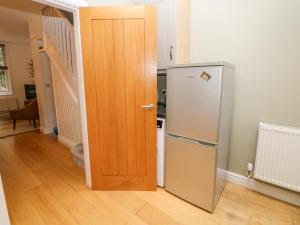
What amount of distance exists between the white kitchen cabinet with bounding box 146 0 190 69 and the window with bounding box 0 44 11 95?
6090mm

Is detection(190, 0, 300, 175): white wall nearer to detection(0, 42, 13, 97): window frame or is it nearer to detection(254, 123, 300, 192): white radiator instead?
detection(254, 123, 300, 192): white radiator

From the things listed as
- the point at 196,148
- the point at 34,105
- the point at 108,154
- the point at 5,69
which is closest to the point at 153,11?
the point at 196,148

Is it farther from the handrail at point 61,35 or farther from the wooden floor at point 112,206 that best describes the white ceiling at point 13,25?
the wooden floor at point 112,206

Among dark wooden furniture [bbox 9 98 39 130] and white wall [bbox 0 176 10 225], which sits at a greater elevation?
dark wooden furniture [bbox 9 98 39 130]

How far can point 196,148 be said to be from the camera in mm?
1601

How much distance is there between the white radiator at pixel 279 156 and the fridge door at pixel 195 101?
0.61 metres

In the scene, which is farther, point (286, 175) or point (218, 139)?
point (286, 175)

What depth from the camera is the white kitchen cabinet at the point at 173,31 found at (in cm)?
192

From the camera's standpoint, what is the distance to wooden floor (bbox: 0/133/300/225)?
61.4 inches

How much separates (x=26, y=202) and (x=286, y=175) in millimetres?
2592

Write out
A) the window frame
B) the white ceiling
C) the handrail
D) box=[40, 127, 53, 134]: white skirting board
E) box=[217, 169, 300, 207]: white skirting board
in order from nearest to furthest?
box=[217, 169, 300, 207]: white skirting board < the handrail < the white ceiling < box=[40, 127, 53, 134]: white skirting board < the window frame

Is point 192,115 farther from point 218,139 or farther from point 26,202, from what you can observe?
point 26,202

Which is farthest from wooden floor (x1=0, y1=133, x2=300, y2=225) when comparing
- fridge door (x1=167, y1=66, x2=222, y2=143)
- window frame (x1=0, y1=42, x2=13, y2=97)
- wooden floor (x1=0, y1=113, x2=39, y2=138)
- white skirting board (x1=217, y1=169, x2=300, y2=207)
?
window frame (x1=0, y1=42, x2=13, y2=97)

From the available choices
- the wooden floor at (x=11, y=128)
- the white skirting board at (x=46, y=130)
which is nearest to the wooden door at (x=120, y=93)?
the white skirting board at (x=46, y=130)
